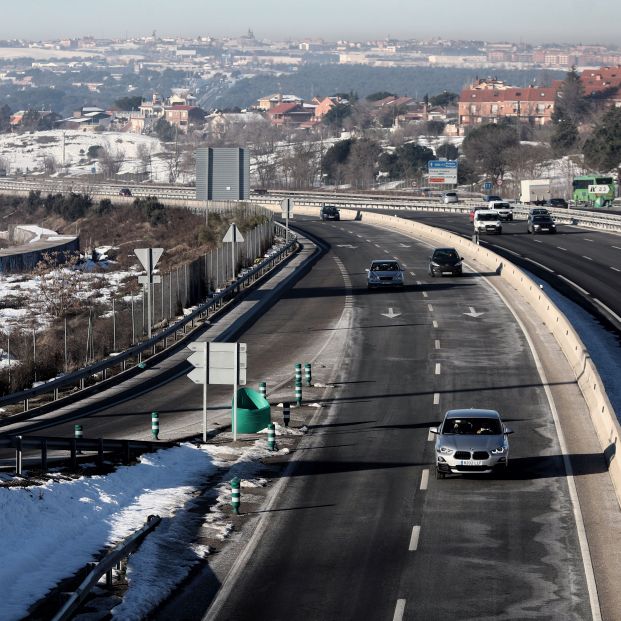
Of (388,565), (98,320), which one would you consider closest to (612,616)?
(388,565)

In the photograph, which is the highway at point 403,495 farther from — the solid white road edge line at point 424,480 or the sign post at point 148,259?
the sign post at point 148,259

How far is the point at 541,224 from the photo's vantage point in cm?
8838

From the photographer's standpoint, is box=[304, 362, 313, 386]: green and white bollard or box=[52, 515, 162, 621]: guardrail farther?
box=[304, 362, 313, 386]: green and white bollard

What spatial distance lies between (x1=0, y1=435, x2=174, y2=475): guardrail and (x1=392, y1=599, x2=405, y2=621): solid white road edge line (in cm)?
740

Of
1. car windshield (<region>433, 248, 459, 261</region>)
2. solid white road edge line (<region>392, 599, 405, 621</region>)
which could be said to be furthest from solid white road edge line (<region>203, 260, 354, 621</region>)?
car windshield (<region>433, 248, 459, 261</region>)

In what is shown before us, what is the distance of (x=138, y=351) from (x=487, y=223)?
52.2m

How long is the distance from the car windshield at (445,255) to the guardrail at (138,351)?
8.44 meters

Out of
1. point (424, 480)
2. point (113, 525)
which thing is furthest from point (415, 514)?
point (113, 525)

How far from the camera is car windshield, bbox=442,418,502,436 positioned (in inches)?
988

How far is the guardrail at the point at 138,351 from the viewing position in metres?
31.5

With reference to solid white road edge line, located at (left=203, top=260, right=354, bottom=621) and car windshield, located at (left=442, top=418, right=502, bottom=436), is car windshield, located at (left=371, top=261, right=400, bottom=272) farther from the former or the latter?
car windshield, located at (left=442, top=418, right=502, bottom=436)

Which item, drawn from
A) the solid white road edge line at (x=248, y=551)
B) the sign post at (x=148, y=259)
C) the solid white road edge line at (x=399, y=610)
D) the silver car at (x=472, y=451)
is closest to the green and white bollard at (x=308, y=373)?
the sign post at (x=148, y=259)

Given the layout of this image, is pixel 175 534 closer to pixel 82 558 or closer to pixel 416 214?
pixel 82 558

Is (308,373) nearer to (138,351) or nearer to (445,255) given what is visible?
(138,351)
